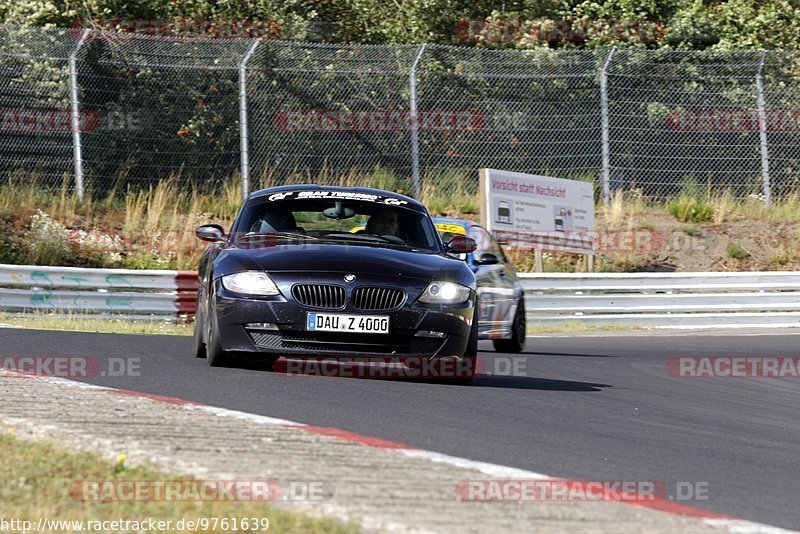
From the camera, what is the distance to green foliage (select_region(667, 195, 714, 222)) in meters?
25.6

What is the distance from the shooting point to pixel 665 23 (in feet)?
96.7

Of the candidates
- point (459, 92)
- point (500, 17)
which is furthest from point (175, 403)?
point (500, 17)

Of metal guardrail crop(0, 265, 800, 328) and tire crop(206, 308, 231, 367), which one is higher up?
tire crop(206, 308, 231, 367)

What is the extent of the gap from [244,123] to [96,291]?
15.0 feet

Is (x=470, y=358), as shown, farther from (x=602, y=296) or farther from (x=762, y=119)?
(x=762, y=119)

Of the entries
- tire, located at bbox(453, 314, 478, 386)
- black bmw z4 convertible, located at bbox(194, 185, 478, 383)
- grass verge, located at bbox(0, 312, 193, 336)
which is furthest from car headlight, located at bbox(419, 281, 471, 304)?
grass verge, located at bbox(0, 312, 193, 336)

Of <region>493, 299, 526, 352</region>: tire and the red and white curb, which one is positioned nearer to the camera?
the red and white curb

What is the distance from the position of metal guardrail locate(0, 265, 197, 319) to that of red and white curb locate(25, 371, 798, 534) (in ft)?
34.4

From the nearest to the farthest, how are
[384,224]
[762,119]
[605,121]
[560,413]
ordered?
[560,413] < [384,224] < [605,121] < [762,119]

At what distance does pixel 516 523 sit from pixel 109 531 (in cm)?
128

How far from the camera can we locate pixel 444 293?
9297 millimetres

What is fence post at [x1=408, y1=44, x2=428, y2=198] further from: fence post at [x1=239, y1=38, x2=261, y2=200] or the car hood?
the car hood

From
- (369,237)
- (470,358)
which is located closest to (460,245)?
(369,237)

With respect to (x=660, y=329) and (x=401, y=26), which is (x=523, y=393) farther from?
(x=401, y=26)
